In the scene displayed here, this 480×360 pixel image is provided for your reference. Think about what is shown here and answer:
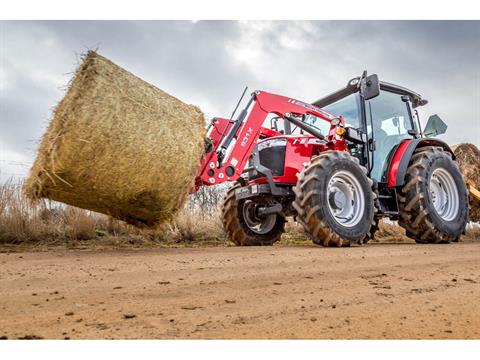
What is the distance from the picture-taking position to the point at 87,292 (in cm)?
244

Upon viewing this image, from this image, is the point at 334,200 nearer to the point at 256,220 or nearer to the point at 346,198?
the point at 346,198

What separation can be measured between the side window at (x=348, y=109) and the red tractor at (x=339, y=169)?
0.02m

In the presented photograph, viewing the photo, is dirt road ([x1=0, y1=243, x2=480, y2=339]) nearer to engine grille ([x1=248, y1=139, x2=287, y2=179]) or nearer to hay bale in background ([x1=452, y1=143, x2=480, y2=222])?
engine grille ([x1=248, y1=139, x2=287, y2=179])

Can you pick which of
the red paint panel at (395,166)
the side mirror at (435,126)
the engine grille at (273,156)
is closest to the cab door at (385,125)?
the red paint panel at (395,166)

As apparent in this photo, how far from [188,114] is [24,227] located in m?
3.25

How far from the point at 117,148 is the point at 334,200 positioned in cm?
268

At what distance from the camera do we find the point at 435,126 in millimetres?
7062

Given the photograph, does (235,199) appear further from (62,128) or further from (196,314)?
(196,314)

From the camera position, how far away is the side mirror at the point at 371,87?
18.8 feet

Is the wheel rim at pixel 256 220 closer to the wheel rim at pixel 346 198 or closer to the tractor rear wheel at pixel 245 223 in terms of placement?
the tractor rear wheel at pixel 245 223

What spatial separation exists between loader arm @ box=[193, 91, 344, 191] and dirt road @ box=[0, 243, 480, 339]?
→ 136 cm

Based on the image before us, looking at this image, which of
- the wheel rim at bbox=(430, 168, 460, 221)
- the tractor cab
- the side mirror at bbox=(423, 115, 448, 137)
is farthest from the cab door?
the wheel rim at bbox=(430, 168, 460, 221)

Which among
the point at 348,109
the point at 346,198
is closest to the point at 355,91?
the point at 348,109

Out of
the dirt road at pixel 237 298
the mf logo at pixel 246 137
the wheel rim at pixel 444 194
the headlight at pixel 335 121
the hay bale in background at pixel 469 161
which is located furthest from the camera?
the hay bale in background at pixel 469 161
